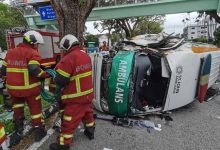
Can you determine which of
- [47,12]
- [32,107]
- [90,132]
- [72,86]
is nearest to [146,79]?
[90,132]

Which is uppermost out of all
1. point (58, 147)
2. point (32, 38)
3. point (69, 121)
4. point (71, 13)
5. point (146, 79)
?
point (71, 13)

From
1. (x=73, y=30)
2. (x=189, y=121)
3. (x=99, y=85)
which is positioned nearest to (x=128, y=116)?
Answer: (x=99, y=85)

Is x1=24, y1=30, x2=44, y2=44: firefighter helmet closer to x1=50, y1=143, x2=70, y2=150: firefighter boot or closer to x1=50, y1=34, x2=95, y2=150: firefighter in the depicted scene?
x1=50, y1=34, x2=95, y2=150: firefighter

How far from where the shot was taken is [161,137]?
4340 millimetres

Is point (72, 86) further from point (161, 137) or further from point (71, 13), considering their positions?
point (71, 13)

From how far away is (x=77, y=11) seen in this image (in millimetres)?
5555

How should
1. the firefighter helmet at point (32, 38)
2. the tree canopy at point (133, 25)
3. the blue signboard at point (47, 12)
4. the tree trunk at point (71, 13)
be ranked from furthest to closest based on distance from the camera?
the tree canopy at point (133, 25), the blue signboard at point (47, 12), the tree trunk at point (71, 13), the firefighter helmet at point (32, 38)

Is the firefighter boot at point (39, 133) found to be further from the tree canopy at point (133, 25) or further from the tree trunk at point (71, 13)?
the tree canopy at point (133, 25)

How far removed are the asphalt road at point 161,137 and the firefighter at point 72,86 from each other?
338mm

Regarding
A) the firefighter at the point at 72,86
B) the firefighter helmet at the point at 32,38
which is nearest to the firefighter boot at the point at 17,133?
the firefighter at the point at 72,86

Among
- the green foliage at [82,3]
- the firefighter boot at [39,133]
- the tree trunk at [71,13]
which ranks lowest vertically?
the firefighter boot at [39,133]

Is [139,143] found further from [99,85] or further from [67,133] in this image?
[99,85]

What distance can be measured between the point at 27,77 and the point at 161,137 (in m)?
2.23

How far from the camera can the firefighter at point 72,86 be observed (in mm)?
3666
